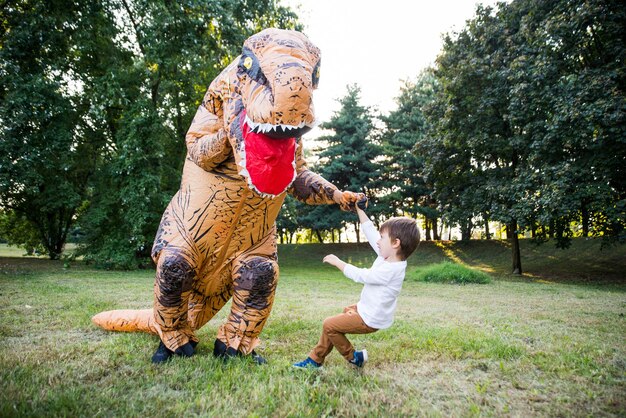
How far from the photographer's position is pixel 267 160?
1892 millimetres

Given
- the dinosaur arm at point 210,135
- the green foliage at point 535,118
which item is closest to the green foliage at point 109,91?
the green foliage at point 535,118

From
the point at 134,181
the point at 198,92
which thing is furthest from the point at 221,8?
the point at 134,181

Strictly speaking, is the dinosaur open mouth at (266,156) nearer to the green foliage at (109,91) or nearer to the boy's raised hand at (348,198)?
the boy's raised hand at (348,198)

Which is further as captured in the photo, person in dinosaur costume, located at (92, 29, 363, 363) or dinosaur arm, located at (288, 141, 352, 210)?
dinosaur arm, located at (288, 141, 352, 210)

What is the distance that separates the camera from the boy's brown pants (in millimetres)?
2689

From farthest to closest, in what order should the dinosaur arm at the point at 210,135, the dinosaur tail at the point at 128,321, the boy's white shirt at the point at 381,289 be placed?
1. the dinosaur tail at the point at 128,321
2. the boy's white shirt at the point at 381,289
3. the dinosaur arm at the point at 210,135

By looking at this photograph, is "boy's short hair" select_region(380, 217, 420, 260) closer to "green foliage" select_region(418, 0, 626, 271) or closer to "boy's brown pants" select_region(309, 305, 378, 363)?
"boy's brown pants" select_region(309, 305, 378, 363)

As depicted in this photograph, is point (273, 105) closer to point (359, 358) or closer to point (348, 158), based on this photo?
point (359, 358)

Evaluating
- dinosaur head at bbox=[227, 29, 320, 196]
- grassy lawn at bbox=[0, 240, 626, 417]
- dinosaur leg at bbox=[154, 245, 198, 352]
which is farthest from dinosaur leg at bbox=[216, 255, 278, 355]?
dinosaur head at bbox=[227, 29, 320, 196]

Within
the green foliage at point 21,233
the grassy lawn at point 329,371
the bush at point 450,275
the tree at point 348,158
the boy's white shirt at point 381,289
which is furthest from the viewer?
the tree at point 348,158

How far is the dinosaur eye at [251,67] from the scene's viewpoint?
200 centimetres

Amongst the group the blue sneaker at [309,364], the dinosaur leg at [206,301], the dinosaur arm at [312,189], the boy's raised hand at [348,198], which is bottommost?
the blue sneaker at [309,364]

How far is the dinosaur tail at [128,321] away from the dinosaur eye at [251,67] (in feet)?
7.40

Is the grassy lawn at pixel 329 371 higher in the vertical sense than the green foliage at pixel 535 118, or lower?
lower
